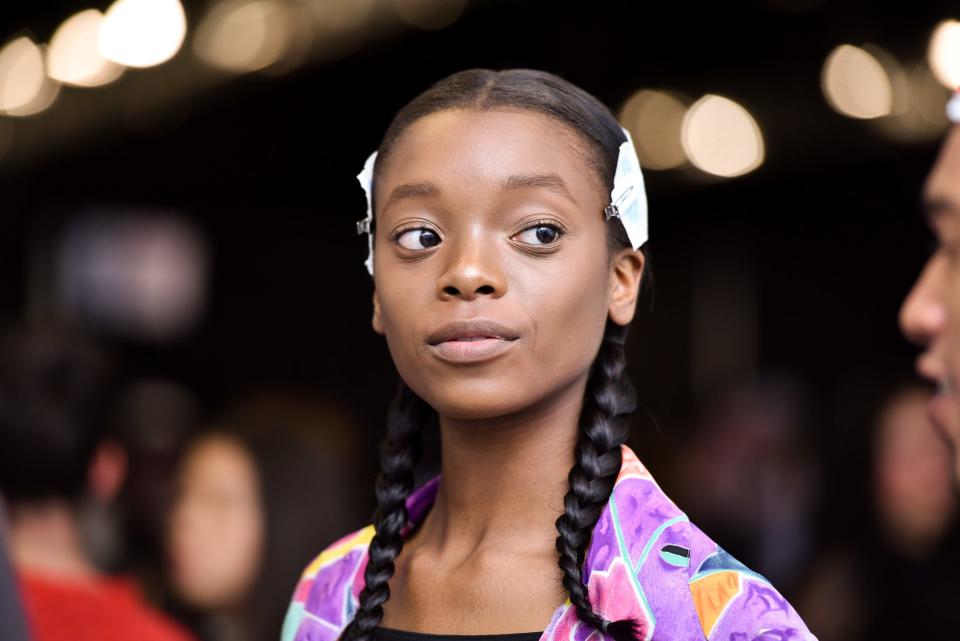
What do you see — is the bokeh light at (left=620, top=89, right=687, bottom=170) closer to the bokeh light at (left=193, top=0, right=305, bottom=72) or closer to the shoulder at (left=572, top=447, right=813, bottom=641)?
the bokeh light at (left=193, top=0, right=305, bottom=72)

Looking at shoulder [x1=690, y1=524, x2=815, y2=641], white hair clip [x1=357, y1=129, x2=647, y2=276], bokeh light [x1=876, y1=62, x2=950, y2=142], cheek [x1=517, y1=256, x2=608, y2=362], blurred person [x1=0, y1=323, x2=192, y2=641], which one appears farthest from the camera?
bokeh light [x1=876, y1=62, x2=950, y2=142]

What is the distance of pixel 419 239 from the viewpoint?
1.87 metres

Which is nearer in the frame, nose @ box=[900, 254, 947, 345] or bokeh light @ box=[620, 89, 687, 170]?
nose @ box=[900, 254, 947, 345]

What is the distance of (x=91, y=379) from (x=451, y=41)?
320cm

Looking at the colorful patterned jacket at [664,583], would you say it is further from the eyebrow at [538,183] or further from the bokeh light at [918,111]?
the bokeh light at [918,111]

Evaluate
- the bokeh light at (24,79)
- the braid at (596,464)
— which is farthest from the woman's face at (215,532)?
the bokeh light at (24,79)

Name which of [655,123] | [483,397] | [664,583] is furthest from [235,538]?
[655,123]

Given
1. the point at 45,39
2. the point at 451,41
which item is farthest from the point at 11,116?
the point at 451,41

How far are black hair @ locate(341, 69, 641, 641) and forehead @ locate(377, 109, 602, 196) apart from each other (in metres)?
0.02

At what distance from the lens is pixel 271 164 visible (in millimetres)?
7875

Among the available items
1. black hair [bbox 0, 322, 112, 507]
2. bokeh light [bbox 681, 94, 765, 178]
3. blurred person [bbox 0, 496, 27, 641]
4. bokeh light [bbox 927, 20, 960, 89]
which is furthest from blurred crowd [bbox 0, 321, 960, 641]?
bokeh light [bbox 681, 94, 765, 178]

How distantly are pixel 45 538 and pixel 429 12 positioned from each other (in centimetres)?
307

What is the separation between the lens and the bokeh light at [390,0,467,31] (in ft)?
17.9

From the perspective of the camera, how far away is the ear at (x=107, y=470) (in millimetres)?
3432
